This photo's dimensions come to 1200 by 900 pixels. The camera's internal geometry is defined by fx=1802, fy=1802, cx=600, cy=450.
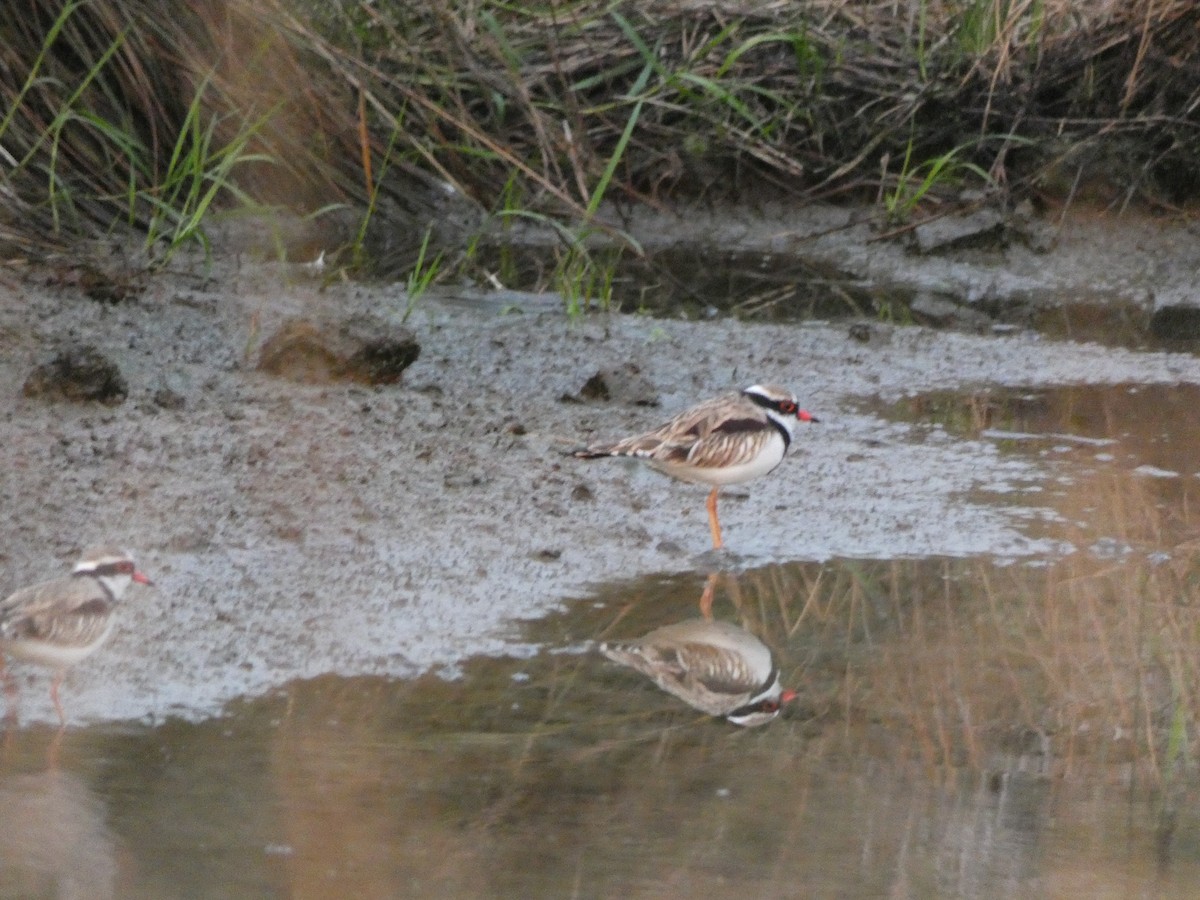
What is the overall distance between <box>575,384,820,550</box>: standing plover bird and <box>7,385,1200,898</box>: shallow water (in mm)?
555

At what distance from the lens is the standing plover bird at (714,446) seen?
18.8ft

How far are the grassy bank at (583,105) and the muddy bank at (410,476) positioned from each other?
2.81 ft

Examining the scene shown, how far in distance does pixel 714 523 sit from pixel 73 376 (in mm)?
2270

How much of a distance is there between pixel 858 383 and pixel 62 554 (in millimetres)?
3766

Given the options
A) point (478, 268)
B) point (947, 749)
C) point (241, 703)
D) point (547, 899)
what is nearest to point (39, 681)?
point (241, 703)

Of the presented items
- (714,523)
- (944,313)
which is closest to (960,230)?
(944,313)

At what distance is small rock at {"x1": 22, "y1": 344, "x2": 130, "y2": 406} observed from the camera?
20.1ft

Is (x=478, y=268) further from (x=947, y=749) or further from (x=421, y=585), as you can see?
(x=947, y=749)

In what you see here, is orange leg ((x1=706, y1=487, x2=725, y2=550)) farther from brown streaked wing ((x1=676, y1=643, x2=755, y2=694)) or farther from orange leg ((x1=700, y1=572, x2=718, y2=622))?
brown streaked wing ((x1=676, y1=643, x2=755, y2=694))

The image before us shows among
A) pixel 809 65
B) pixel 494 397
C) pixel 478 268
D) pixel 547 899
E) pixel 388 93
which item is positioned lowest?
pixel 547 899

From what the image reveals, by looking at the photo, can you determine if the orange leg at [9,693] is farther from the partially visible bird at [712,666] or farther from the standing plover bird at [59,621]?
the partially visible bird at [712,666]

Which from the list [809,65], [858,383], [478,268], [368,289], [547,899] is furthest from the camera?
A: [809,65]

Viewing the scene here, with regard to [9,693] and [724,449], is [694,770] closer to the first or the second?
[9,693]

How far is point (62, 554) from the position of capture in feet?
16.5
